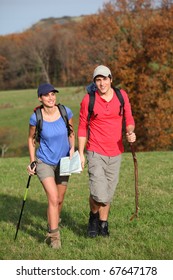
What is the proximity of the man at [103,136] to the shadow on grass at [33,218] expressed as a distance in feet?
2.66

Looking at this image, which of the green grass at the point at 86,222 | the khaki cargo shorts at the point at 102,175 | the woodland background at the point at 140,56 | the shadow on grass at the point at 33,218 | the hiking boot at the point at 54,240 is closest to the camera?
the green grass at the point at 86,222

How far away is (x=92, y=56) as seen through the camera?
1298 inches

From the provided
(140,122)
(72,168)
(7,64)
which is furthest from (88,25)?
(7,64)

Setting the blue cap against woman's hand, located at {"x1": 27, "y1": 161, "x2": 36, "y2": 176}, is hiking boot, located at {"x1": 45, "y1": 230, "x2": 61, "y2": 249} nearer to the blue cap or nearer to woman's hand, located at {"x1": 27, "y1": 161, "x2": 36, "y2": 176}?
woman's hand, located at {"x1": 27, "y1": 161, "x2": 36, "y2": 176}

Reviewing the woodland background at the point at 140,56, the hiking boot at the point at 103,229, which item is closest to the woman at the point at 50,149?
the hiking boot at the point at 103,229

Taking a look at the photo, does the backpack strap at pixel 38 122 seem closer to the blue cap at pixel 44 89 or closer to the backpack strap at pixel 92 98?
the blue cap at pixel 44 89

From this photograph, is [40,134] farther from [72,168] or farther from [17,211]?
[17,211]

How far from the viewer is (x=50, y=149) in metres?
6.05

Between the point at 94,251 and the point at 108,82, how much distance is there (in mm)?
2247

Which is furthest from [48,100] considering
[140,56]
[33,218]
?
[140,56]

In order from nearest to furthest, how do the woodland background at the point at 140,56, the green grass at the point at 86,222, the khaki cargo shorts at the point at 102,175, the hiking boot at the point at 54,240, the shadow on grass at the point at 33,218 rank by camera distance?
1. the green grass at the point at 86,222
2. the hiking boot at the point at 54,240
3. the khaki cargo shorts at the point at 102,175
4. the shadow on grass at the point at 33,218
5. the woodland background at the point at 140,56

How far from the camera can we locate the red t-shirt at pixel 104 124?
5988 mm

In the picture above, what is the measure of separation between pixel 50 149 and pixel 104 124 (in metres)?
0.81

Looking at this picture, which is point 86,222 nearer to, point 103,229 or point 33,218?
point 103,229
